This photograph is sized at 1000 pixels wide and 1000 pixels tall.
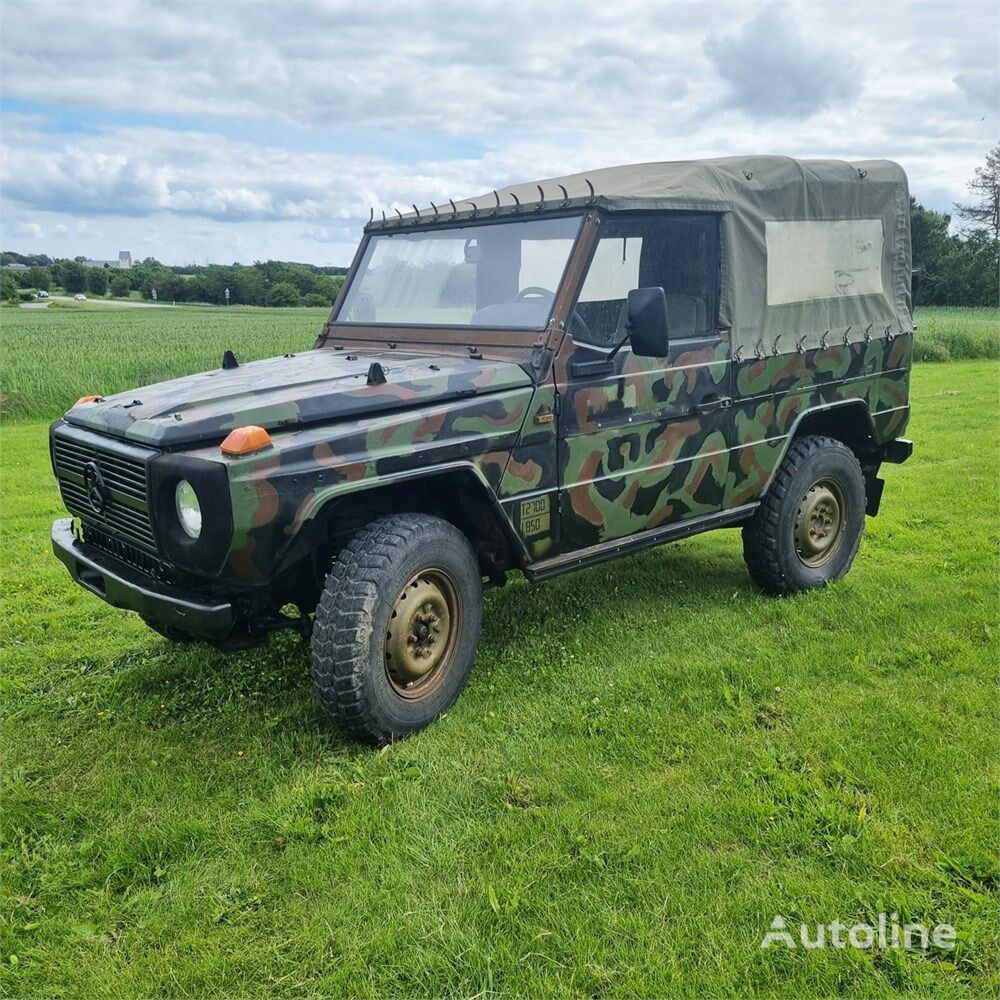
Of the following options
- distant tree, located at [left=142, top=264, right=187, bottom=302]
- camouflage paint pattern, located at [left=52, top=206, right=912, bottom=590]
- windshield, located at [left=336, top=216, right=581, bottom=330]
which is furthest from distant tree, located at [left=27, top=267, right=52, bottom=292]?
camouflage paint pattern, located at [left=52, top=206, right=912, bottom=590]

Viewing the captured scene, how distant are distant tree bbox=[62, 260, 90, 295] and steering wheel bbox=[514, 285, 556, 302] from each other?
55.9 m

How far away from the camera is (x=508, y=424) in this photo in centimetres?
415

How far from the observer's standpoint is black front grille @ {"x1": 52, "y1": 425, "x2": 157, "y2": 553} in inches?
145

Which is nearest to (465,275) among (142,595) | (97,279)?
(142,595)

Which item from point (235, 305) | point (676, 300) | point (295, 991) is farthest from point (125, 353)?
point (235, 305)

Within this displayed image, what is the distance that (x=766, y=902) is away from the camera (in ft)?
9.72

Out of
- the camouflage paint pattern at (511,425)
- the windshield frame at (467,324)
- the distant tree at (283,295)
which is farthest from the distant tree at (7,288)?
the camouflage paint pattern at (511,425)

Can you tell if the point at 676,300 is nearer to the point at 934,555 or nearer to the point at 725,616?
the point at 725,616

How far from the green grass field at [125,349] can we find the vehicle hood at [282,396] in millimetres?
9955

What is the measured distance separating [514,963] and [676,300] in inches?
131

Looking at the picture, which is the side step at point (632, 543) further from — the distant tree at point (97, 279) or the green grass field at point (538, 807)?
the distant tree at point (97, 279)

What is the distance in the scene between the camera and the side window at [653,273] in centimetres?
447

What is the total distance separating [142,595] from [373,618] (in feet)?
2.99

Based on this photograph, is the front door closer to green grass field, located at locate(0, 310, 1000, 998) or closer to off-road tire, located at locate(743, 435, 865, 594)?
off-road tire, located at locate(743, 435, 865, 594)
